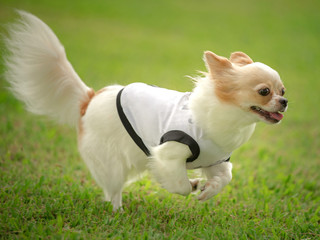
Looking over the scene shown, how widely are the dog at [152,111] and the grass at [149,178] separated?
0.42 metres

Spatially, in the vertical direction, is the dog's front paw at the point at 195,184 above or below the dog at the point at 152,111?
below

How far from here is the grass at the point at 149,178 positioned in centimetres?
346

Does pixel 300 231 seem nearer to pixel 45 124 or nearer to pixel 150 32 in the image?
pixel 45 124

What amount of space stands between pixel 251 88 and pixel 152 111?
0.97 metres

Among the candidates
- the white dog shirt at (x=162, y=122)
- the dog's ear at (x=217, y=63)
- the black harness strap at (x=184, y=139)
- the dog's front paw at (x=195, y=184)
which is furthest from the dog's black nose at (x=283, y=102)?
the dog's front paw at (x=195, y=184)

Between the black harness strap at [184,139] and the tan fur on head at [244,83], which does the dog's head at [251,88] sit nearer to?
the tan fur on head at [244,83]

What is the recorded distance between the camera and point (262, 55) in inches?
517

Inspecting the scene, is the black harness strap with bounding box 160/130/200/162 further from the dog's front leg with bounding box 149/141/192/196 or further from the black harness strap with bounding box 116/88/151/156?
the black harness strap with bounding box 116/88/151/156

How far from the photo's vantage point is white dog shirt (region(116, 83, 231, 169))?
10.5 feet

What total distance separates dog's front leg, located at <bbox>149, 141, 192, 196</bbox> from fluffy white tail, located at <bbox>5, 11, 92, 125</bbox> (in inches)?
50.0

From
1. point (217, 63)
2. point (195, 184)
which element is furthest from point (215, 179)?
point (217, 63)

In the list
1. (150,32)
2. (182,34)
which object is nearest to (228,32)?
(182,34)

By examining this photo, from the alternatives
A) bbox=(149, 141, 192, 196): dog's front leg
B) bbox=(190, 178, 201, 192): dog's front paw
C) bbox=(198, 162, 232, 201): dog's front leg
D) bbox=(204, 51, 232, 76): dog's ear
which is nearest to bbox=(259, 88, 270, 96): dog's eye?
bbox=(204, 51, 232, 76): dog's ear

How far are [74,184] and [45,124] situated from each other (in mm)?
2569
